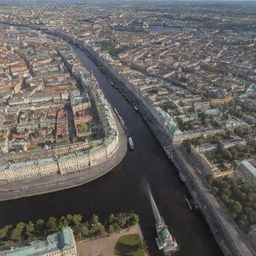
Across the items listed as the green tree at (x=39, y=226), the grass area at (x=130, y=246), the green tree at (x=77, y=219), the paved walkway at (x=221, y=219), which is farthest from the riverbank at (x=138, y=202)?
the green tree at (x=39, y=226)

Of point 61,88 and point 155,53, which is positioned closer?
point 61,88

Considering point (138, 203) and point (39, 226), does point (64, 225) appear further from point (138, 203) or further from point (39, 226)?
point (138, 203)

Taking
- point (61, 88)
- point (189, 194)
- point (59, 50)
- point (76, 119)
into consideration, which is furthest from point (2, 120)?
point (59, 50)

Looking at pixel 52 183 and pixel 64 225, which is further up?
pixel 64 225

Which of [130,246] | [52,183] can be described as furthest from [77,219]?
[52,183]

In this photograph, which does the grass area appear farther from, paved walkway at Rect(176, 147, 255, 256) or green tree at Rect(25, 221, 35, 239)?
green tree at Rect(25, 221, 35, 239)

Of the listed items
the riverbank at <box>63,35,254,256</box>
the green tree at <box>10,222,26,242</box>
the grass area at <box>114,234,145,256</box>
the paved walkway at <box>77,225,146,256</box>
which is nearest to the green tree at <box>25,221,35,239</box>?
the green tree at <box>10,222,26,242</box>

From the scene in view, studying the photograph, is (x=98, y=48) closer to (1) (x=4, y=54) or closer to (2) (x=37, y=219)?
(1) (x=4, y=54)
